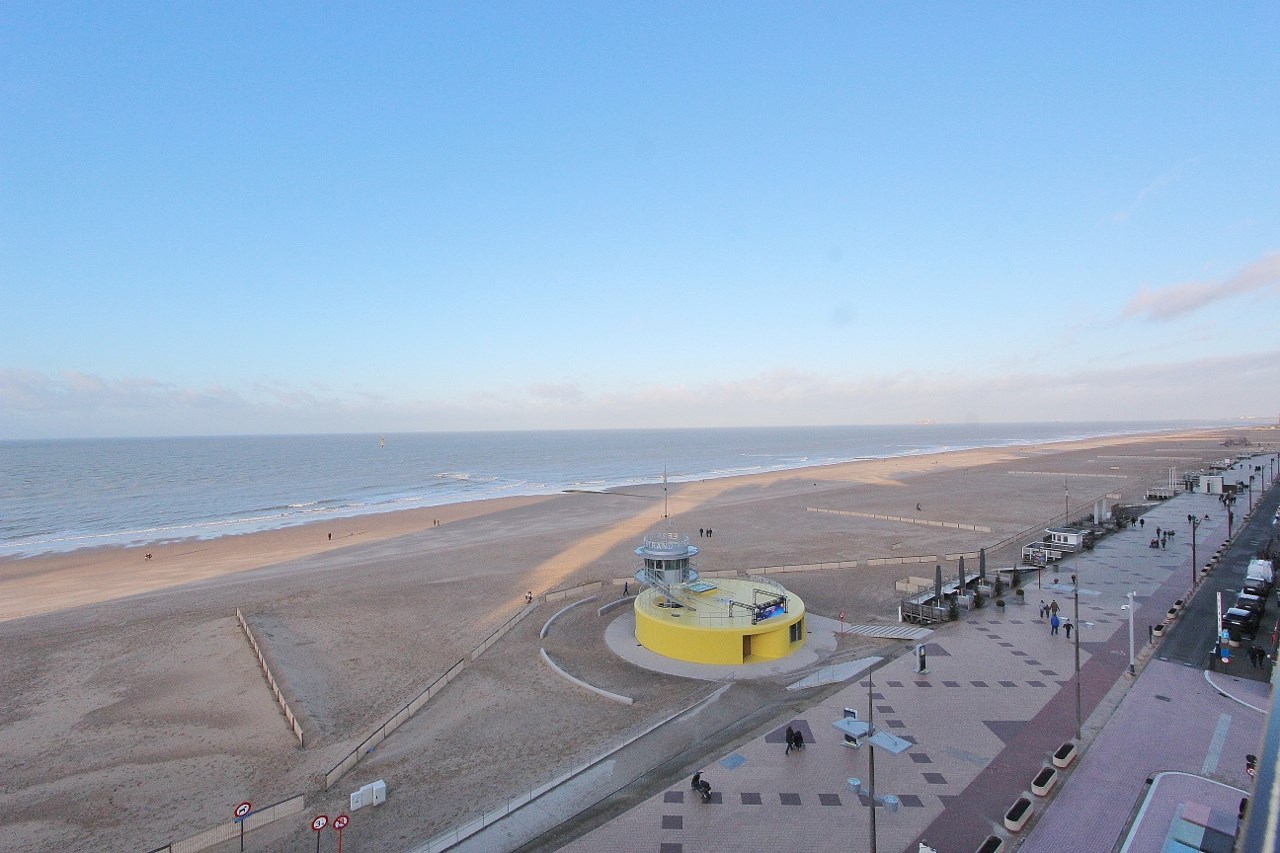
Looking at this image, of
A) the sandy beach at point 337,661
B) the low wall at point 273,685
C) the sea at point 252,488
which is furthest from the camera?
the sea at point 252,488

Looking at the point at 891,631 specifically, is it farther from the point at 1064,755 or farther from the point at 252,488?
the point at 252,488

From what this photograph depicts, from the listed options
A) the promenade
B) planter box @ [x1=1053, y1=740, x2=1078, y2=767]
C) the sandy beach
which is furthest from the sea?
planter box @ [x1=1053, y1=740, x2=1078, y2=767]

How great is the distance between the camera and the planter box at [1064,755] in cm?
1476

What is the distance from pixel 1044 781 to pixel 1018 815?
1750 millimetres

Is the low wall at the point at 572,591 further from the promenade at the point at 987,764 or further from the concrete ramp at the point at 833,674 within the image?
the promenade at the point at 987,764

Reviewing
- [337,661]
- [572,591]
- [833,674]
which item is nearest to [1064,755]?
[833,674]

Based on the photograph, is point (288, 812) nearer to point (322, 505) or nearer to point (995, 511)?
point (995, 511)

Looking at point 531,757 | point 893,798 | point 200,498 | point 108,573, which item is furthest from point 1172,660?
point 200,498

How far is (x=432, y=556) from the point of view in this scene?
148 feet

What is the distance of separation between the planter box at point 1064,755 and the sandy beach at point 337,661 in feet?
26.8

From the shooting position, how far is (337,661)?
25156 mm

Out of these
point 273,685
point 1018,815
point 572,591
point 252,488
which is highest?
point 1018,815

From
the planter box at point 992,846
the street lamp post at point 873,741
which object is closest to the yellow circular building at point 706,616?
the street lamp post at point 873,741

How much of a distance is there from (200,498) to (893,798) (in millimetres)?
96435
